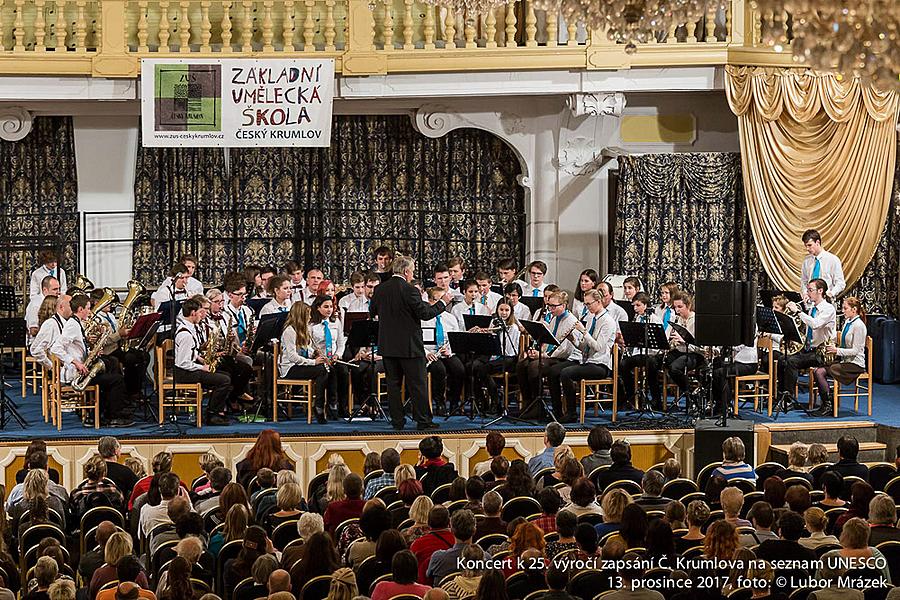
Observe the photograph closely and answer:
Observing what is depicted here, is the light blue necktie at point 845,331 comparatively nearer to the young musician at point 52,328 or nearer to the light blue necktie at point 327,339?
the light blue necktie at point 327,339

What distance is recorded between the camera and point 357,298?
13.8 metres

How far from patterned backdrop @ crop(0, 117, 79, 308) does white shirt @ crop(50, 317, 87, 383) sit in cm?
490

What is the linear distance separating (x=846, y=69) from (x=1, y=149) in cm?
1374

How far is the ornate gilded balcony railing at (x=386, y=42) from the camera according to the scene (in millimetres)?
15211

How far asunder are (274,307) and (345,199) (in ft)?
13.5

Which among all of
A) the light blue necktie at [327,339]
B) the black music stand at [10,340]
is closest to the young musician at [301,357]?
the light blue necktie at [327,339]

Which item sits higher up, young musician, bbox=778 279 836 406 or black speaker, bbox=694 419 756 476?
young musician, bbox=778 279 836 406

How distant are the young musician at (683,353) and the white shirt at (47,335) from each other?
5.94m

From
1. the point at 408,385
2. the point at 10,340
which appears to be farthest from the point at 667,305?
the point at 10,340

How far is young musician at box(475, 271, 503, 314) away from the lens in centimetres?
1345

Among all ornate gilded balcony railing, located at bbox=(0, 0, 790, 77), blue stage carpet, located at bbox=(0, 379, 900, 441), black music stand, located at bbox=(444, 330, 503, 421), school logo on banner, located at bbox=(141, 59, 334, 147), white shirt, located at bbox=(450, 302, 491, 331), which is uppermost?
ornate gilded balcony railing, located at bbox=(0, 0, 790, 77)

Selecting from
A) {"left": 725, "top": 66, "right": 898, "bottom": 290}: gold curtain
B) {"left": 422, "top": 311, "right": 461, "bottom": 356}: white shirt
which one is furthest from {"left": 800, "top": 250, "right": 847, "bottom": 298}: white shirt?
{"left": 422, "top": 311, "right": 461, "bottom": 356}: white shirt

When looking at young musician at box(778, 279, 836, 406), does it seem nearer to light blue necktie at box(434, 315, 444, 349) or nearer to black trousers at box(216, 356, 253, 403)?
light blue necktie at box(434, 315, 444, 349)

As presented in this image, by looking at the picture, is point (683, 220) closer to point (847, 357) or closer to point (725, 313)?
point (847, 357)
